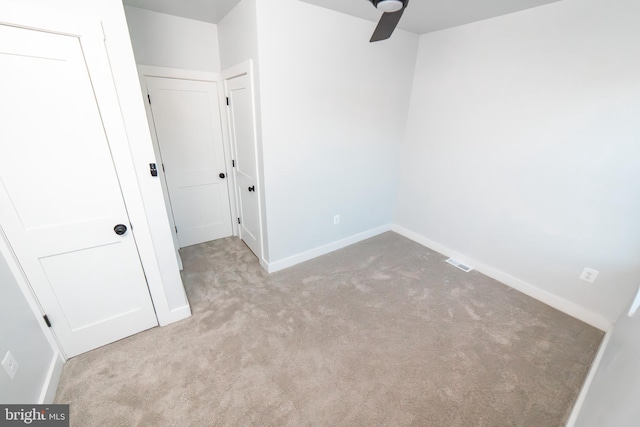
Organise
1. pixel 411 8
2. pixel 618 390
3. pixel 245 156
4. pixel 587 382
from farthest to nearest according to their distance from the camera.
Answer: pixel 245 156 → pixel 411 8 → pixel 587 382 → pixel 618 390

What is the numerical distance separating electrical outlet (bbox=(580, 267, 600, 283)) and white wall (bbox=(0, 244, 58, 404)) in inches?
153

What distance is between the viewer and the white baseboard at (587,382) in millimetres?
1419

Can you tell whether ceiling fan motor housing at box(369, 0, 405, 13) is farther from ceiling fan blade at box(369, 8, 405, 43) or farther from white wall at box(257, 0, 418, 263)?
white wall at box(257, 0, 418, 263)

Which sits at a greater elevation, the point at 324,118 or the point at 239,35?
the point at 239,35

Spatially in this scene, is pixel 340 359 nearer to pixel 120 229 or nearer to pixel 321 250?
pixel 321 250

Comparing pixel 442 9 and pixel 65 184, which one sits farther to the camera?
pixel 442 9

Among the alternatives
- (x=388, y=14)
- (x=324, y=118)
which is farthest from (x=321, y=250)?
(x=388, y=14)

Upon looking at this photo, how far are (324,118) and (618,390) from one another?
8.48 feet

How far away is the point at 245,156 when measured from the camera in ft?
8.89

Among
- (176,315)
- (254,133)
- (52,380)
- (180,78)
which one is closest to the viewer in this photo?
(52,380)

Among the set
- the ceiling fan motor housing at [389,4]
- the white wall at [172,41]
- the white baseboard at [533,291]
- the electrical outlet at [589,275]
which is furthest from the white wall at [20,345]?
the electrical outlet at [589,275]

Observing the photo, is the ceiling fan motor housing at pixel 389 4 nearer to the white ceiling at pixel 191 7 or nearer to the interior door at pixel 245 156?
the interior door at pixel 245 156

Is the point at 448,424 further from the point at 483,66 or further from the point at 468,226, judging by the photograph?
the point at 483,66

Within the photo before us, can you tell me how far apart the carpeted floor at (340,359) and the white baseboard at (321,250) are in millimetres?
146
